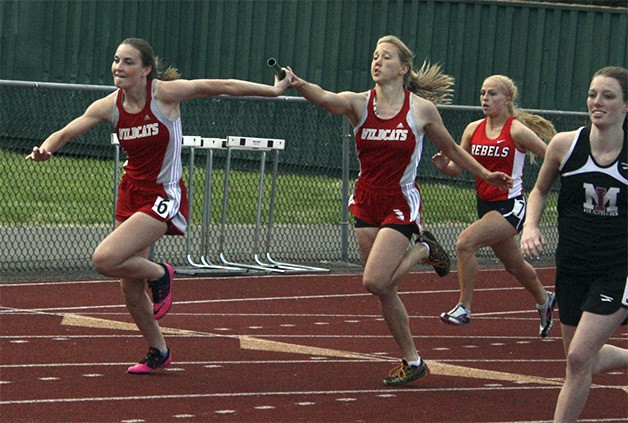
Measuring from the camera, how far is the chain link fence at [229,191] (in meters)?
14.7

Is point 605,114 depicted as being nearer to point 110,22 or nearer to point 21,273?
point 21,273

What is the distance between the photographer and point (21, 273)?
13359 millimetres

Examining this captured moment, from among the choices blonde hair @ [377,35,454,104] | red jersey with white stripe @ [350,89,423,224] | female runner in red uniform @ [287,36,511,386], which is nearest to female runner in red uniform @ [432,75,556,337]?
blonde hair @ [377,35,454,104]

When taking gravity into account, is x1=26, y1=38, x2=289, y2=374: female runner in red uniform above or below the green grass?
above

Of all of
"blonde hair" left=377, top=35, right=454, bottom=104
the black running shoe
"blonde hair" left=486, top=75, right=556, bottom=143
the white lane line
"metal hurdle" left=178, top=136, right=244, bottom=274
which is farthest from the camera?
"metal hurdle" left=178, top=136, right=244, bottom=274

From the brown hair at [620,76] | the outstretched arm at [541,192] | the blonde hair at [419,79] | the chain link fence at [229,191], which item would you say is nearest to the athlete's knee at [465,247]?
the blonde hair at [419,79]

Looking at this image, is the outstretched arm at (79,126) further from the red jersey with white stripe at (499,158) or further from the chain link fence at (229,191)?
the chain link fence at (229,191)

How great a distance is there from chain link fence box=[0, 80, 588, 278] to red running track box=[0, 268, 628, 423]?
1.66 m

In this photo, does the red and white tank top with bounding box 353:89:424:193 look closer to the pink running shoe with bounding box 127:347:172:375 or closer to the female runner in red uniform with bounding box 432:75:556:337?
the pink running shoe with bounding box 127:347:172:375

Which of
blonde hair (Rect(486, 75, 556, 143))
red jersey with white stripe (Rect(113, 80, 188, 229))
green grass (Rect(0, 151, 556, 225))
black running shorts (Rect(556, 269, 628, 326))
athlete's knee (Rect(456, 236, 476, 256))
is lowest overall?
green grass (Rect(0, 151, 556, 225))

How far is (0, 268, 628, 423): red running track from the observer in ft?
24.8

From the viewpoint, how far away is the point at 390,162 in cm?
873

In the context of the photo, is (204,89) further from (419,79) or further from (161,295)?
(419,79)

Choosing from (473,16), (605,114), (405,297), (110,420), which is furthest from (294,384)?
(473,16)
